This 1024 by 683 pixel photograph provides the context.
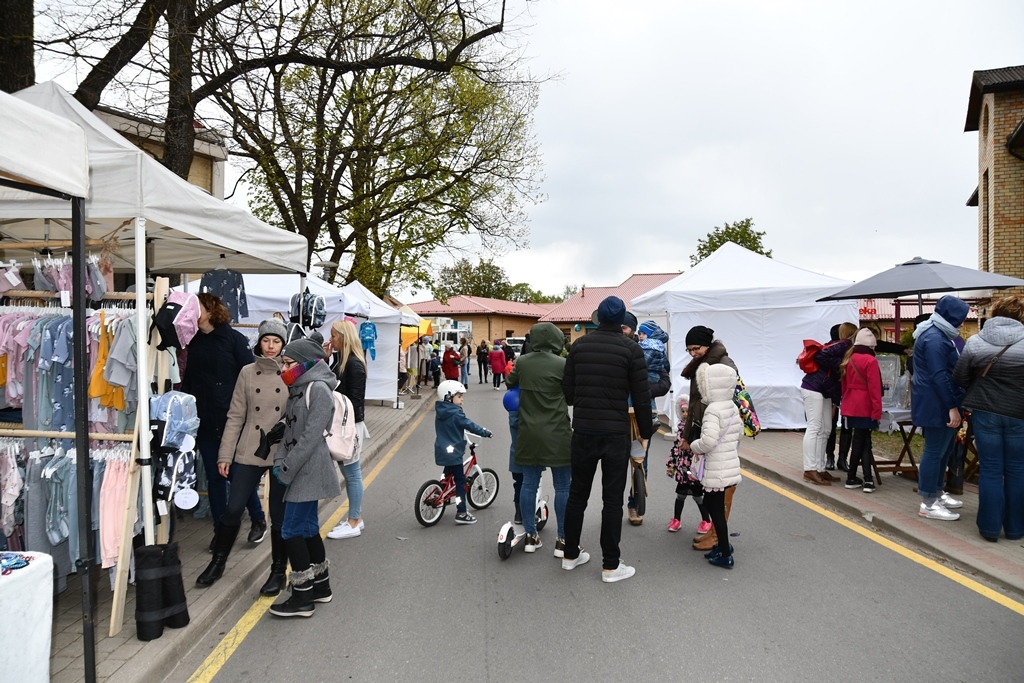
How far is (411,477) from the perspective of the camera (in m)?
9.01

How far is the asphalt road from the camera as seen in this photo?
11.7 ft

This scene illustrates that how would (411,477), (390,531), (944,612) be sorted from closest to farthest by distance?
1. (944,612)
2. (390,531)
3. (411,477)

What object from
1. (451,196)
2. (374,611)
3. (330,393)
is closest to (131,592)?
(374,611)

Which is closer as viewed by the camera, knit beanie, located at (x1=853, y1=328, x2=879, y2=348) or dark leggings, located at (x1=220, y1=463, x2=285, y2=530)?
dark leggings, located at (x1=220, y1=463, x2=285, y2=530)

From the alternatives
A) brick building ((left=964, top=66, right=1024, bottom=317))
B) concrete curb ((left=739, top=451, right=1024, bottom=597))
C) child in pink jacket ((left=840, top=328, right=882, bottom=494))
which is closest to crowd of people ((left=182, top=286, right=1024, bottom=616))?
concrete curb ((left=739, top=451, right=1024, bottom=597))

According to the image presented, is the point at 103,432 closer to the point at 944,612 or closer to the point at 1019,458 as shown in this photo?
the point at 944,612

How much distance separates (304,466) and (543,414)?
1851mm

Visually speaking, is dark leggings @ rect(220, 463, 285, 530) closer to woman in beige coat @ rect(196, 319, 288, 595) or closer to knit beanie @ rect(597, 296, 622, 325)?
woman in beige coat @ rect(196, 319, 288, 595)

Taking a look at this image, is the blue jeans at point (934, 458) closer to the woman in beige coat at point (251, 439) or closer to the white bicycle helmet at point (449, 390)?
the white bicycle helmet at point (449, 390)

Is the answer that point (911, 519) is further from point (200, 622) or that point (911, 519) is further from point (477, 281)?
point (477, 281)

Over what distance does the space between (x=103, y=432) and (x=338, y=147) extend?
15.5m

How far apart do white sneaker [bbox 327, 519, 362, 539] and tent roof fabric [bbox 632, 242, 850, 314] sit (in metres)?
8.10

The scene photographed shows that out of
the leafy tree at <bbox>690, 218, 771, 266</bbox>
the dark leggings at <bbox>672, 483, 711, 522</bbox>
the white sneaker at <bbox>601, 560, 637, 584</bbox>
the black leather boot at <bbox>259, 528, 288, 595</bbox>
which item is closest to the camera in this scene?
the black leather boot at <bbox>259, 528, 288, 595</bbox>

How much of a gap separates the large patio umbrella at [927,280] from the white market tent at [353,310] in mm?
9527
